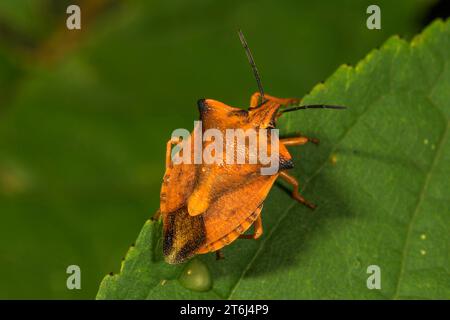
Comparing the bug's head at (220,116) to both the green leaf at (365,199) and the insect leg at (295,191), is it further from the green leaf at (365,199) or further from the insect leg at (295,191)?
the insect leg at (295,191)

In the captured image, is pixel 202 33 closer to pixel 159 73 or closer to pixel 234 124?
pixel 159 73

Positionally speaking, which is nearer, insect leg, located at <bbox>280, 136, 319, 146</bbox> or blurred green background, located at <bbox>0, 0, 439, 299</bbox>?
insect leg, located at <bbox>280, 136, 319, 146</bbox>

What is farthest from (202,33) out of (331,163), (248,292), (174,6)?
(248,292)

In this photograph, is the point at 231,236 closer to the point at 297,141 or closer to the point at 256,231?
the point at 256,231

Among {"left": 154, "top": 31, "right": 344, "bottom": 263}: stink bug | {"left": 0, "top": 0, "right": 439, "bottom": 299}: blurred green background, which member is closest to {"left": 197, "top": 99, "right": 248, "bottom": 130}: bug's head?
{"left": 154, "top": 31, "right": 344, "bottom": 263}: stink bug

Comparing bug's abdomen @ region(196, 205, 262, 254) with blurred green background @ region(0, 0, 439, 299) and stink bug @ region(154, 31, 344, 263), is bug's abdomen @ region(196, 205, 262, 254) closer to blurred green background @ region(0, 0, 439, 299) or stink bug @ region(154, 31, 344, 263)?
stink bug @ region(154, 31, 344, 263)

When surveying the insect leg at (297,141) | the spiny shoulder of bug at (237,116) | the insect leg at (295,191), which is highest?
the spiny shoulder of bug at (237,116)

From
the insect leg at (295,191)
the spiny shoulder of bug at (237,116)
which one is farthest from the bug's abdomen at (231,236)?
the spiny shoulder of bug at (237,116)
